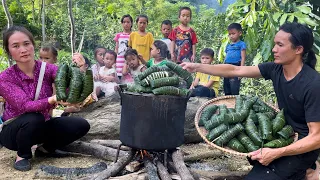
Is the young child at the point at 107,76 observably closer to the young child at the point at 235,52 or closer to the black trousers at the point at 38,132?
the black trousers at the point at 38,132

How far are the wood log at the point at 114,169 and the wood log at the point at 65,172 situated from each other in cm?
33

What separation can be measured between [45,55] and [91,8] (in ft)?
47.9

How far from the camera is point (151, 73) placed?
325 centimetres

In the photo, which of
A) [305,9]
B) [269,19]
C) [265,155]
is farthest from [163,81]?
[305,9]

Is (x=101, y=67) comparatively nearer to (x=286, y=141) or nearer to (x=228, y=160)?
(x=228, y=160)

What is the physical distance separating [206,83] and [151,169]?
3435 mm

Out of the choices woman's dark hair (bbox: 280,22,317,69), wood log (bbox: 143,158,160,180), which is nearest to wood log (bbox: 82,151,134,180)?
wood log (bbox: 143,158,160,180)

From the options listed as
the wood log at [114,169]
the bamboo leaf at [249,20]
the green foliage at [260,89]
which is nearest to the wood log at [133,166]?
the wood log at [114,169]

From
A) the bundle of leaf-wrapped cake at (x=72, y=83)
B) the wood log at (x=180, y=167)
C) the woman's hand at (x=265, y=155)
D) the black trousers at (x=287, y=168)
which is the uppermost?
the bundle of leaf-wrapped cake at (x=72, y=83)

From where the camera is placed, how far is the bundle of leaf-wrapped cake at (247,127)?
3127mm

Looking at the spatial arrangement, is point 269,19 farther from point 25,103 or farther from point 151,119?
point 25,103

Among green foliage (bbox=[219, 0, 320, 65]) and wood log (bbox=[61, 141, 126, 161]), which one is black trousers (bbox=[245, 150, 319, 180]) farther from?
green foliage (bbox=[219, 0, 320, 65])

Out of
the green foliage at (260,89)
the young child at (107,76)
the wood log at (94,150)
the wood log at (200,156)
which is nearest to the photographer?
the wood log at (94,150)

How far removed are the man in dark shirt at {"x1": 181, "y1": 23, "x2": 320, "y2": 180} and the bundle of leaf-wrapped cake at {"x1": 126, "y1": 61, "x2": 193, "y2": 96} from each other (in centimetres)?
86
